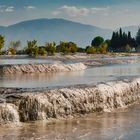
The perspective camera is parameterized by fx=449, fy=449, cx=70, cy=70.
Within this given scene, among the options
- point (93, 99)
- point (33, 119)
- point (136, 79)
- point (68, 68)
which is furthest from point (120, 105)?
point (68, 68)

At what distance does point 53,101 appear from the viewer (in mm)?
18109

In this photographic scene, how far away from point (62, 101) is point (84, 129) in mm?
3010

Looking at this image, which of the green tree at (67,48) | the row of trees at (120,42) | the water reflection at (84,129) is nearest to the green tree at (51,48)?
the green tree at (67,48)

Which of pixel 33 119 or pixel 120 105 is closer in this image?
pixel 33 119

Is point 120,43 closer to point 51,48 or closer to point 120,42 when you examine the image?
point 120,42

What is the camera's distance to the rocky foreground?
16734 millimetres

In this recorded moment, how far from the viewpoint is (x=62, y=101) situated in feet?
60.7

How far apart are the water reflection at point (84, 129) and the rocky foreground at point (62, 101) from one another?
534 mm

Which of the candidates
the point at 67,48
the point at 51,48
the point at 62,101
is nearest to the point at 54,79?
the point at 62,101

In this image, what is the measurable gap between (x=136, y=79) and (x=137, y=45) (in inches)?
5011

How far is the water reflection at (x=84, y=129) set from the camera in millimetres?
14406

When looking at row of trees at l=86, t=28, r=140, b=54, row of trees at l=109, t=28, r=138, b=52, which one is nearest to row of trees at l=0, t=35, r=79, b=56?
row of trees at l=86, t=28, r=140, b=54

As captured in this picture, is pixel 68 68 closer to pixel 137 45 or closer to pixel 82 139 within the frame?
pixel 82 139

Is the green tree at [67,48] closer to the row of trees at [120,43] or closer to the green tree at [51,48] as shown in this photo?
the green tree at [51,48]
